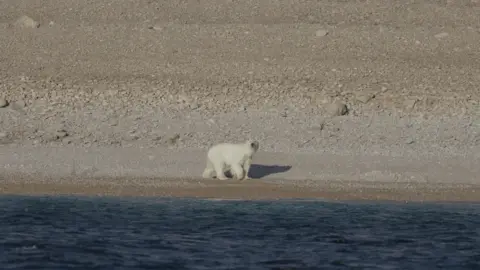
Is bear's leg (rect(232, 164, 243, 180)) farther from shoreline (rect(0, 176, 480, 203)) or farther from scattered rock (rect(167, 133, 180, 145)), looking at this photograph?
scattered rock (rect(167, 133, 180, 145))

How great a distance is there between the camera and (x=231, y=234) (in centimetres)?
1688

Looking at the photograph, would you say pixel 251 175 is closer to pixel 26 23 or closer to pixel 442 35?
pixel 442 35

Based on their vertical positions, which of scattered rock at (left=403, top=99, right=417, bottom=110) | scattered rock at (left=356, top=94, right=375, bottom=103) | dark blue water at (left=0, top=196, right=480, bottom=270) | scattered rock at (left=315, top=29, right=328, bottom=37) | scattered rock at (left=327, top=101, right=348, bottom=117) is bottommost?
dark blue water at (left=0, top=196, right=480, bottom=270)

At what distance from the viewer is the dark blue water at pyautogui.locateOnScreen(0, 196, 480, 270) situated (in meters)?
15.1

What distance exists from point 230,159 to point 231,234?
4248mm

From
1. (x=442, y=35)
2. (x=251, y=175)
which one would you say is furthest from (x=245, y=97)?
(x=442, y=35)

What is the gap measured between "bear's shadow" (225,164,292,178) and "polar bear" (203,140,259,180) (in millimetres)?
463

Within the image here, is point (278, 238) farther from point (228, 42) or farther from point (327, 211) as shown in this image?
point (228, 42)

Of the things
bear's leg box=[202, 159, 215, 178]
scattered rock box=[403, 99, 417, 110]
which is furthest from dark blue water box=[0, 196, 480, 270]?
scattered rock box=[403, 99, 417, 110]

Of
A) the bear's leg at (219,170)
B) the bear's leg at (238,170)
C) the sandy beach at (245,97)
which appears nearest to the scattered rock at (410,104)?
the sandy beach at (245,97)

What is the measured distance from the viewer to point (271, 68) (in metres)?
28.0

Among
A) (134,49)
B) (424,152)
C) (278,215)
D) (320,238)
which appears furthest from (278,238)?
(134,49)

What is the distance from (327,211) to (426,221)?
142cm

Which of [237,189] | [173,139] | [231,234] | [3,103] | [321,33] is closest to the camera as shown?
[231,234]
